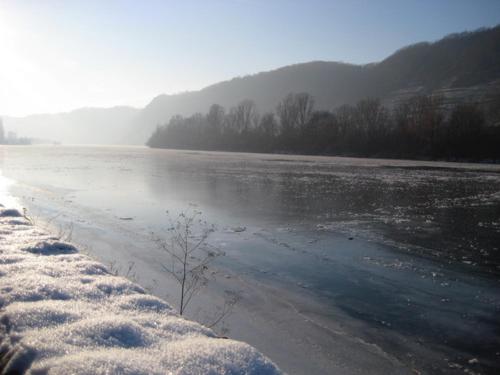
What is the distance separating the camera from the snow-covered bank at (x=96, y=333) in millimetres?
3080

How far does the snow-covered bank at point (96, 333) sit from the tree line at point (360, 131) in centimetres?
7013

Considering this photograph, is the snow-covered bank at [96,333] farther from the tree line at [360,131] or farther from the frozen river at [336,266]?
the tree line at [360,131]

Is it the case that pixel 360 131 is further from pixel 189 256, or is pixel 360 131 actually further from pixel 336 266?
pixel 189 256

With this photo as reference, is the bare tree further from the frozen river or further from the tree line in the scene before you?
the tree line

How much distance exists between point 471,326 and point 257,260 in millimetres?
5044

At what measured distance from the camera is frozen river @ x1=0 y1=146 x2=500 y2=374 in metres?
5.62

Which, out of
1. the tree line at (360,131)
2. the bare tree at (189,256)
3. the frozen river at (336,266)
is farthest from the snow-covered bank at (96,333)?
the tree line at (360,131)

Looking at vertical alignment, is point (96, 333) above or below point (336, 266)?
above

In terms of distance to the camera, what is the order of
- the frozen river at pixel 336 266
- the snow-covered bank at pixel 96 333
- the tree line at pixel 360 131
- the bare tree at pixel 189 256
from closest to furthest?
1. the snow-covered bank at pixel 96 333
2. the frozen river at pixel 336 266
3. the bare tree at pixel 189 256
4. the tree line at pixel 360 131

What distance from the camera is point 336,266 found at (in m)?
9.47

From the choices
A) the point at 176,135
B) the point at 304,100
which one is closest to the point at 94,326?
the point at 304,100

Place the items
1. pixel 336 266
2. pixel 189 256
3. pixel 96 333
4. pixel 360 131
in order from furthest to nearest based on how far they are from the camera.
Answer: pixel 360 131 < pixel 189 256 < pixel 336 266 < pixel 96 333

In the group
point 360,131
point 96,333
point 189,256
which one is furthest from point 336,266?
point 360,131

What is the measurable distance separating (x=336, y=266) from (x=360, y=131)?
8247cm
